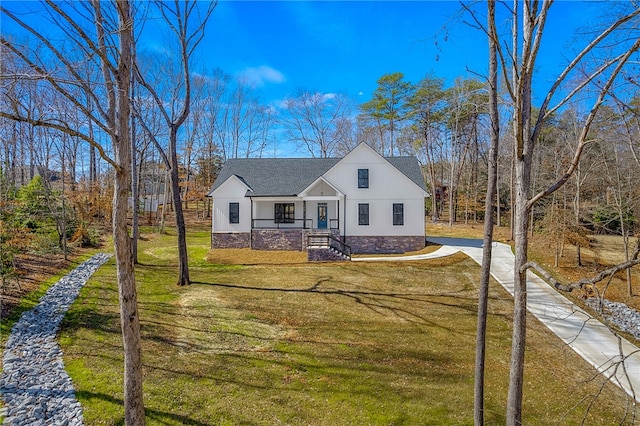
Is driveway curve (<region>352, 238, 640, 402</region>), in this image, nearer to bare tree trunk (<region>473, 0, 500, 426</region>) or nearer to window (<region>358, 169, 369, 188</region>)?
bare tree trunk (<region>473, 0, 500, 426</region>)

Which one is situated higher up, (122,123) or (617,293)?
(122,123)

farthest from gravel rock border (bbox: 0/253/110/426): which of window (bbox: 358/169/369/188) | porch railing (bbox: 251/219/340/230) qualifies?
window (bbox: 358/169/369/188)

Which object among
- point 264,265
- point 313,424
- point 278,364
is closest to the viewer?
point 313,424

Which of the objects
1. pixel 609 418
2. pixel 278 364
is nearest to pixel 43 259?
pixel 278 364

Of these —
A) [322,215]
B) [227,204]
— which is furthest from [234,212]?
[322,215]

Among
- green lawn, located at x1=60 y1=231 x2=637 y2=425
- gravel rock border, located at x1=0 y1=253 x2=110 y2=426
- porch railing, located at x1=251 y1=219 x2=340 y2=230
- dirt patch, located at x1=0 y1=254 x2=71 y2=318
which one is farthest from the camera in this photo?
porch railing, located at x1=251 y1=219 x2=340 y2=230

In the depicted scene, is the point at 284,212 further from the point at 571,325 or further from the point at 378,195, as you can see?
the point at 571,325

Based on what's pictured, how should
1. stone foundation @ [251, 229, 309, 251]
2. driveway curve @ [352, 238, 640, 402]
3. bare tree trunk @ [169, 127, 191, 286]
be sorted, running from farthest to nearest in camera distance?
stone foundation @ [251, 229, 309, 251] → bare tree trunk @ [169, 127, 191, 286] → driveway curve @ [352, 238, 640, 402]

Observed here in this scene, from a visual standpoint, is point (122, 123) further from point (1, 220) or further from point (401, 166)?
point (401, 166)
